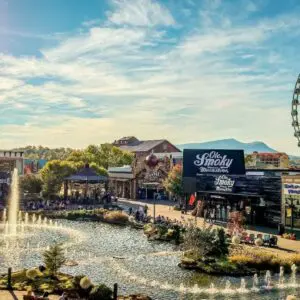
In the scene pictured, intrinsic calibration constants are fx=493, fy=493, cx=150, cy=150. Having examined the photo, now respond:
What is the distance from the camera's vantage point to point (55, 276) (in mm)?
33156

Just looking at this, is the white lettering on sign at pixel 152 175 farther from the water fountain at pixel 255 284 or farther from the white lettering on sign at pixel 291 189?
the water fountain at pixel 255 284

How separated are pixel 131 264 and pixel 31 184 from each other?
6192cm

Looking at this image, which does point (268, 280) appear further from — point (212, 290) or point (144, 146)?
point (144, 146)

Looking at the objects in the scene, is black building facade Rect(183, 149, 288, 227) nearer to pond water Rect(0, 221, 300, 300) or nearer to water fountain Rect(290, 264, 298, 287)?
pond water Rect(0, 221, 300, 300)

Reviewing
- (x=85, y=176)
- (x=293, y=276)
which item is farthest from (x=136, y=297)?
(x=85, y=176)

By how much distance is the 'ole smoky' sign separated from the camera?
6962 cm

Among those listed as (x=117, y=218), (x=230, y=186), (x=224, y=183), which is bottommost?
(x=117, y=218)

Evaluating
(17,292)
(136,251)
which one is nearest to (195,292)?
(17,292)

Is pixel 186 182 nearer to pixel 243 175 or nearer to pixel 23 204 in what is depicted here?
pixel 243 175

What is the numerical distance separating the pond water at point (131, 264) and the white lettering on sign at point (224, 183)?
1639cm

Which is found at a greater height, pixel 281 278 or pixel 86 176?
pixel 86 176

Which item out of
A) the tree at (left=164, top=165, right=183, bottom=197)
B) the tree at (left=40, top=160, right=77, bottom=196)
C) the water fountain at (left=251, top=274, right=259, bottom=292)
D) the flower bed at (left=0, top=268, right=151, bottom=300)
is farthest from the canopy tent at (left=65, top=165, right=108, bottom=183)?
the water fountain at (left=251, top=274, right=259, bottom=292)

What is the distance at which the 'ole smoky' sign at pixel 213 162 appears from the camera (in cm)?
6962

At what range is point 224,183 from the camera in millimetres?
69500
